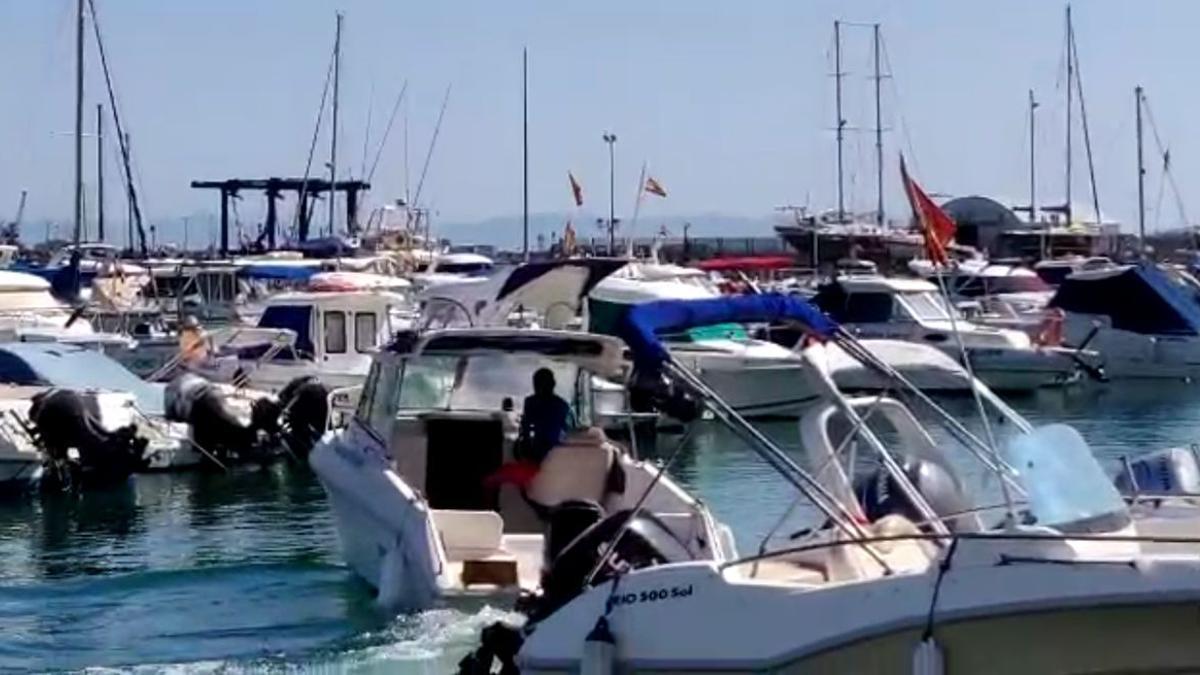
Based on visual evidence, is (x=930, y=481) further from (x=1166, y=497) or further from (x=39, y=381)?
(x=39, y=381)

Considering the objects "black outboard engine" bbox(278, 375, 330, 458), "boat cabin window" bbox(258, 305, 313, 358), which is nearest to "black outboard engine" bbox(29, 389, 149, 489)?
"black outboard engine" bbox(278, 375, 330, 458)

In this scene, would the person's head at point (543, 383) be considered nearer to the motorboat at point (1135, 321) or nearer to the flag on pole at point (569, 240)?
the motorboat at point (1135, 321)

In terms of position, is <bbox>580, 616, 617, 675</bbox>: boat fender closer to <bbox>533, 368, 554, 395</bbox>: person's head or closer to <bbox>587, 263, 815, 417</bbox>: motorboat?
<bbox>533, 368, 554, 395</bbox>: person's head

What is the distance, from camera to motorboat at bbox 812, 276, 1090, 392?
42531 millimetres

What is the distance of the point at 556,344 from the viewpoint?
57.6 feet

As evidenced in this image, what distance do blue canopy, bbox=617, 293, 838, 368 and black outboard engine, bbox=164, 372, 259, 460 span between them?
17.1 m

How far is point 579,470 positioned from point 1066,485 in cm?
668

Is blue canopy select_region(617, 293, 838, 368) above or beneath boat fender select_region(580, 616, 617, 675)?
above

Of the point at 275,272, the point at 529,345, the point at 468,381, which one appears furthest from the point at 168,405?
the point at 275,272

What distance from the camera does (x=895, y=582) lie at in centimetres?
972

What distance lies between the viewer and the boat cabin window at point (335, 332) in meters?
35.7

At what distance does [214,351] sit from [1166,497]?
25050mm

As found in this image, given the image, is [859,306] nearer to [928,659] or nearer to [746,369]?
[746,369]

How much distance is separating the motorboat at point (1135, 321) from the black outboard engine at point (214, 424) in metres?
22.5
